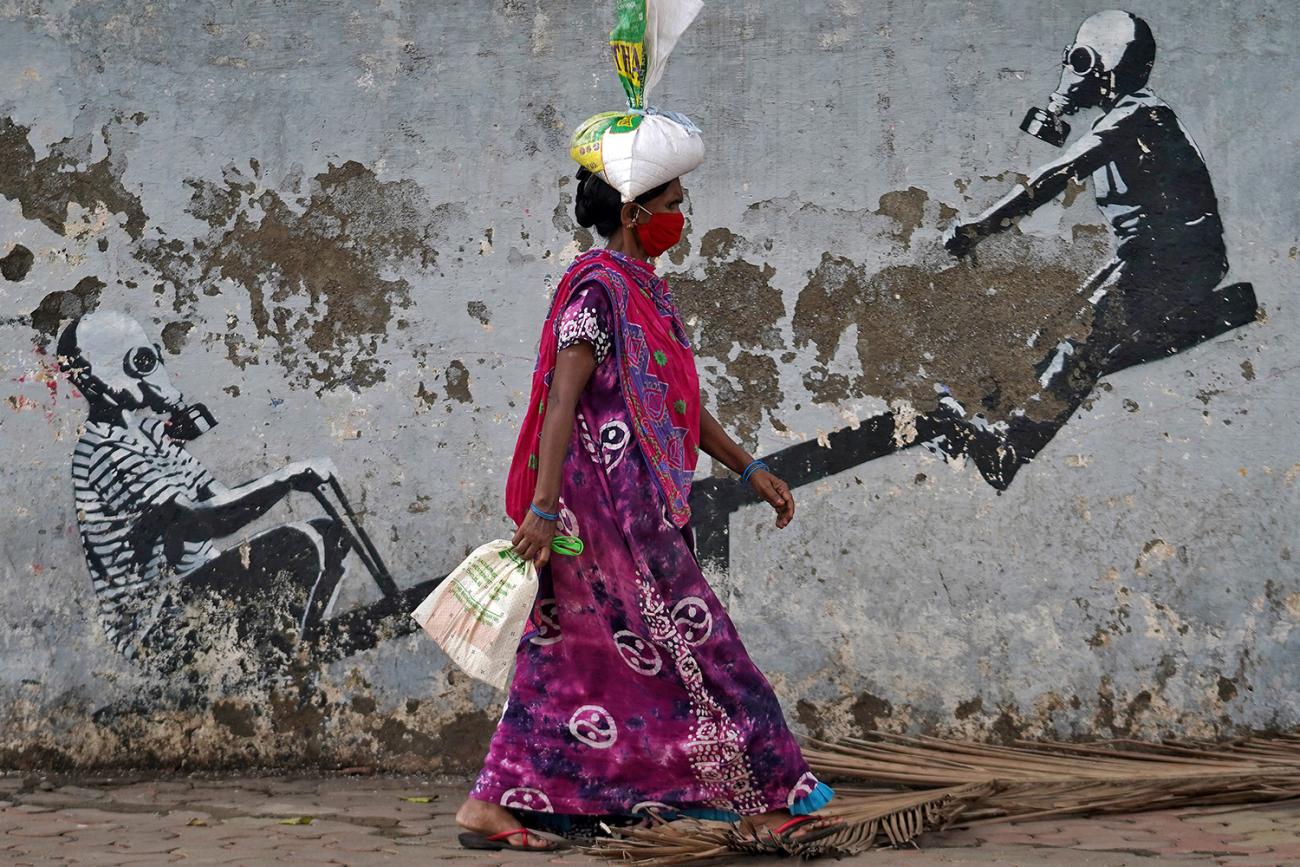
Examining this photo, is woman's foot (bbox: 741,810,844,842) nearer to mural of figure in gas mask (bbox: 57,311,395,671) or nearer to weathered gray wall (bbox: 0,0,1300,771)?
weathered gray wall (bbox: 0,0,1300,771)

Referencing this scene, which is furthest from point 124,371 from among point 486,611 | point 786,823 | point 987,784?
point 987,784

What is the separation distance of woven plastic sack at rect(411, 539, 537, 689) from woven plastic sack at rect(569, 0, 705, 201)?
0.82 m

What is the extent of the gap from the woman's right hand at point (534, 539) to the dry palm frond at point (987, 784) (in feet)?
1.95

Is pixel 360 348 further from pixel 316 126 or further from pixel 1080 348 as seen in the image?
pixel 1080 348

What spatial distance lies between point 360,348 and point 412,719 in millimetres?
1079

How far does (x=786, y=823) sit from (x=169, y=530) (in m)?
2.06

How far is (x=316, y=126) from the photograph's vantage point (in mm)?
3906

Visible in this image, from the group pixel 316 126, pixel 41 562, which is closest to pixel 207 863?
pixel 41 562

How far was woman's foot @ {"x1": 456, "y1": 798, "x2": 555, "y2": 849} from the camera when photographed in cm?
283

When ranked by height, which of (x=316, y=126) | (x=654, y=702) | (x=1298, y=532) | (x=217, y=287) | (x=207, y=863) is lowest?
(x=207, y=863)

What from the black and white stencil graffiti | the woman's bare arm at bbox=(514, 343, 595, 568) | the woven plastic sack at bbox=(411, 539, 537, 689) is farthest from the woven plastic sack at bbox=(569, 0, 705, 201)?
the black and white stencil graffiti

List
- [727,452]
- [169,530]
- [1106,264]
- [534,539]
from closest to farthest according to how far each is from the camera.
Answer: [534,539] < [727,452] < [1106,264] < [169,530]

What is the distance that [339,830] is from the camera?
3.14 m

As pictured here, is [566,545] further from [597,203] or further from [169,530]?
[169,530]
